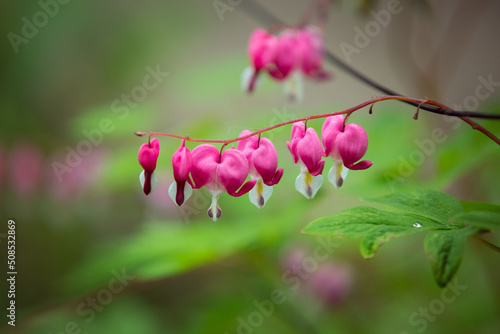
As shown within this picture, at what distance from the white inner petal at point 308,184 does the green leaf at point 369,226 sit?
6.2 inches

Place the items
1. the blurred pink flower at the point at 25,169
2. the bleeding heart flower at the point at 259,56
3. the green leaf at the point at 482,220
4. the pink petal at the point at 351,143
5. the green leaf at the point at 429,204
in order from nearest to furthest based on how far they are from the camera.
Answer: the green leaf at the point at 482,220 → the green leaf at the point at 429,204 → the pink petal at the point at 351,143 → the bleeding heart flower at the point at 259,56 → the blurred pink flower at the point at 25,169

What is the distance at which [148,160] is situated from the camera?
82cm

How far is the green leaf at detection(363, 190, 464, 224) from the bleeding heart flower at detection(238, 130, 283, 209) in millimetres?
202

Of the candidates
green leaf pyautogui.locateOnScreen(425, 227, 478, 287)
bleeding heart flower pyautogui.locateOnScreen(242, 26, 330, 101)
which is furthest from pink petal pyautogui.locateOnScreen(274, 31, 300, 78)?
green leaf pyautogui.locateOnScreen(425, 227, 478, 287)

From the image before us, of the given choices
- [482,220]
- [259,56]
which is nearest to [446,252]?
[482,220]

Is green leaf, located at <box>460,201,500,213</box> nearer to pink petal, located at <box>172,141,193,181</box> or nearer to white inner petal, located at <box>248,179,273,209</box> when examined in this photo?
white inner petal, located at <box>248,179,273,209</box>

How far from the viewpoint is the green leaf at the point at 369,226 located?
24.8 inches

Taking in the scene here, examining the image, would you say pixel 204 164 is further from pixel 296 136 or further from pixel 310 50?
pixel 310 50

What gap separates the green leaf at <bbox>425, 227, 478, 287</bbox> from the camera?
22.7 inches

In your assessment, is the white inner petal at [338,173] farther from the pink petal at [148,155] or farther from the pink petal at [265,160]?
the pink petal at [148,155]

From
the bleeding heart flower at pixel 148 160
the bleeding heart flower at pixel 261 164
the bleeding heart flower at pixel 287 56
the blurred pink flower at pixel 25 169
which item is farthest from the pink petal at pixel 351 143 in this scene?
the blurred pink flower at pixel 25 169

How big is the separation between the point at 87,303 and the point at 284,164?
1.20 meters

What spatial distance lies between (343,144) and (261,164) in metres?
0.16

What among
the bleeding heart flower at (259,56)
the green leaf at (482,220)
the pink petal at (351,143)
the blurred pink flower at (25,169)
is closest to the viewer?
the green leaf at (482,220)
